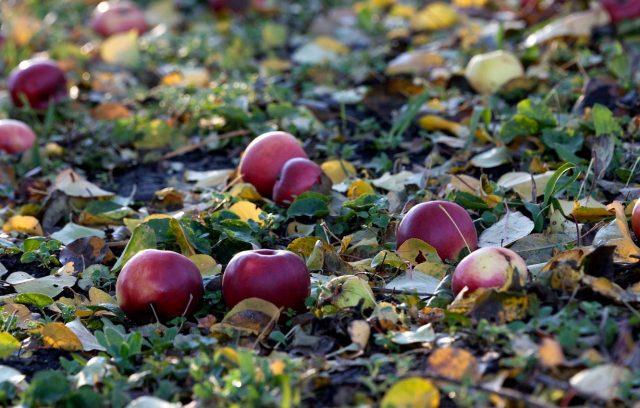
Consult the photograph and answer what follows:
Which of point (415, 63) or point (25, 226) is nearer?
point (25, 226)

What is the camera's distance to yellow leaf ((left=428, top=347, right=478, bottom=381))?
2.03 m

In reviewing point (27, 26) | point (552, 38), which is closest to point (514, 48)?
point (552, 38)

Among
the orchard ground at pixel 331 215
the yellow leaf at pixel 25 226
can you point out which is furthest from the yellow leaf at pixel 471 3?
the yellow leaf at pixel 25 226

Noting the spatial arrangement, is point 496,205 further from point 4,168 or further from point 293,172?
point 4,168

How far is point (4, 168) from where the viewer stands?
4.06 m

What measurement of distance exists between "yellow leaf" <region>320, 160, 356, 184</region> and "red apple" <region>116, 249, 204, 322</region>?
3.68ft

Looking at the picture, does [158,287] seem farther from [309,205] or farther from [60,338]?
[309,205]

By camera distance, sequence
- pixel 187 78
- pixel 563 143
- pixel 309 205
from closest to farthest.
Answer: pixel 309 205
pixel 563 143
pixel 187 78

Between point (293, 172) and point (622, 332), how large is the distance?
152cm

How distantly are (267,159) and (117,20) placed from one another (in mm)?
3190

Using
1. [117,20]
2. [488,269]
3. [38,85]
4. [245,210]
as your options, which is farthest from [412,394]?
[117,20]

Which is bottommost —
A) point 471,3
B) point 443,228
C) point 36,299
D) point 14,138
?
point 471,3

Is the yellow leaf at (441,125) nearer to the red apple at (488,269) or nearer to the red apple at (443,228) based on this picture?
the red apple at (443,228)

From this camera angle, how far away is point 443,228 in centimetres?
271
